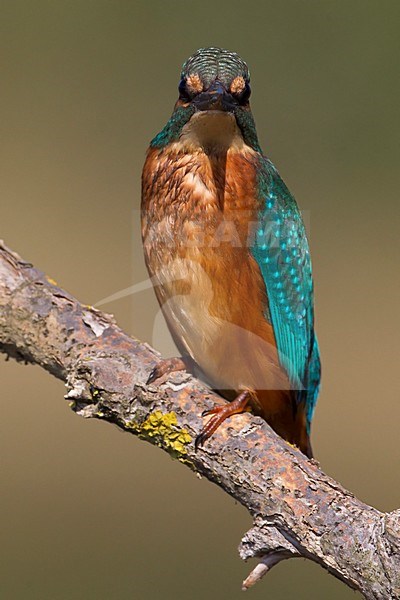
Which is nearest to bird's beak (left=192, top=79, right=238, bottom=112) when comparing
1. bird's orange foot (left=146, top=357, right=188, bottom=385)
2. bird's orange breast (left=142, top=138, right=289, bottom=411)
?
bird's orange breast (left=142, top=138, right=289, bottom=411)

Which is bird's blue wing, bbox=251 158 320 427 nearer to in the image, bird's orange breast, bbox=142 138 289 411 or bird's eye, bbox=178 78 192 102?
bird's orange breast, bbox=142 138 289 411

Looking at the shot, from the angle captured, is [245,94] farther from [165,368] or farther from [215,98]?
[165,368]

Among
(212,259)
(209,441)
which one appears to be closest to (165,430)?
(209,441)

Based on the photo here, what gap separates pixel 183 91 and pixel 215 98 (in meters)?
0.08

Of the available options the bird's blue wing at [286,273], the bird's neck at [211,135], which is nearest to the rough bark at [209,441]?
the bird's blue wing at [286,273]

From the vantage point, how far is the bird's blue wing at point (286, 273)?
1.43 meters

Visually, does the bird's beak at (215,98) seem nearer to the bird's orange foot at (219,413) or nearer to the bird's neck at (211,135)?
the bird's neck at (211,135)

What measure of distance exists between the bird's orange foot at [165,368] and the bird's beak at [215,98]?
0.42 metres

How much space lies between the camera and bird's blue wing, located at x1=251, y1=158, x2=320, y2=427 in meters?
1.43

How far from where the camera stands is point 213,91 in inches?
48.4

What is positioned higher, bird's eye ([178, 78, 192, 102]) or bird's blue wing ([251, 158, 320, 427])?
bird's eye ([178, 78, 192, 102])

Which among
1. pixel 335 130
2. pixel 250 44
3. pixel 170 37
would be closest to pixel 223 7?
pixel 170 37

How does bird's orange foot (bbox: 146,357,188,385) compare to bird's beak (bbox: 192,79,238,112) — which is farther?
bird's orange foot (bbox: 146,357,188,385)

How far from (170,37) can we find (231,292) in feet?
6.87
